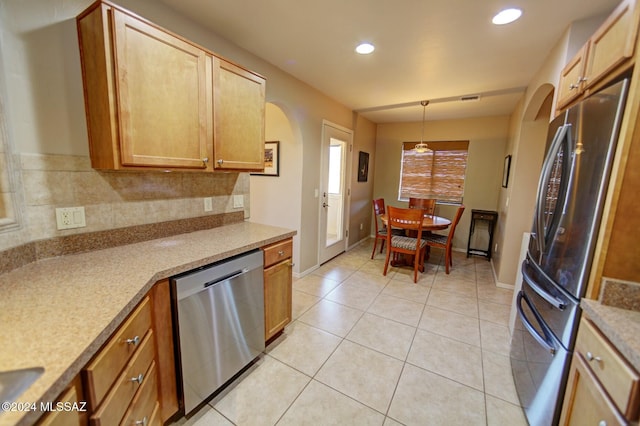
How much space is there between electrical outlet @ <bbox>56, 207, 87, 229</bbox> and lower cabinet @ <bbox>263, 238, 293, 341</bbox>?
1.03m

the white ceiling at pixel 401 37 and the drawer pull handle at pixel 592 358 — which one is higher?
the white ceiling at pixel 401 37

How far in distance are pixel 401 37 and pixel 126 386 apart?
2.63m

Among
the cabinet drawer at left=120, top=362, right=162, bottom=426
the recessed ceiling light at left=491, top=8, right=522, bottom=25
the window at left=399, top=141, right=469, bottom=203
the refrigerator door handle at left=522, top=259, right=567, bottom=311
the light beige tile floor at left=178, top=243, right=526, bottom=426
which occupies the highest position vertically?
the recessed ceiling light at left=491, top=8, right=522, bottom=25

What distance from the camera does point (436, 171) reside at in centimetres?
495

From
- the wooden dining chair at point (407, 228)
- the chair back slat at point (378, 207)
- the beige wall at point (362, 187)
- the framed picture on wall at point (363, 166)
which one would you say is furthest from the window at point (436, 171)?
the wooden dining chair at point (407, 228)

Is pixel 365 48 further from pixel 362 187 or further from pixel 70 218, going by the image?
pixel 362 187

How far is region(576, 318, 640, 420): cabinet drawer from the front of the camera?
0.79 metres

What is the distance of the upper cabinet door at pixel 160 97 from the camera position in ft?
4.20

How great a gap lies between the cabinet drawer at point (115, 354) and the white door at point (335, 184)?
272cm

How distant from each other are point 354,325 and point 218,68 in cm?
233

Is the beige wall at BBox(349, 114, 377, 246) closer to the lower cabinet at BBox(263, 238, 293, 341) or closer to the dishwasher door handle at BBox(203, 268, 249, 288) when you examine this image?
the lower cabinet at BBox(263, 238, 293, 341)

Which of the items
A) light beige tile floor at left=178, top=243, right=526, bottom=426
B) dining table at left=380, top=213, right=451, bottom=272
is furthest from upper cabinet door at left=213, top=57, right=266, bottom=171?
dining table at left=380, top=213, right=451, bottom=272

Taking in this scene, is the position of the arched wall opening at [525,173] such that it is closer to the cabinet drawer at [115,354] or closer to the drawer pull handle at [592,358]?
the drawer pull handle at [592,358]

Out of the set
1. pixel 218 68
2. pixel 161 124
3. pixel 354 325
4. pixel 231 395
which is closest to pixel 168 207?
pixel 161 124
